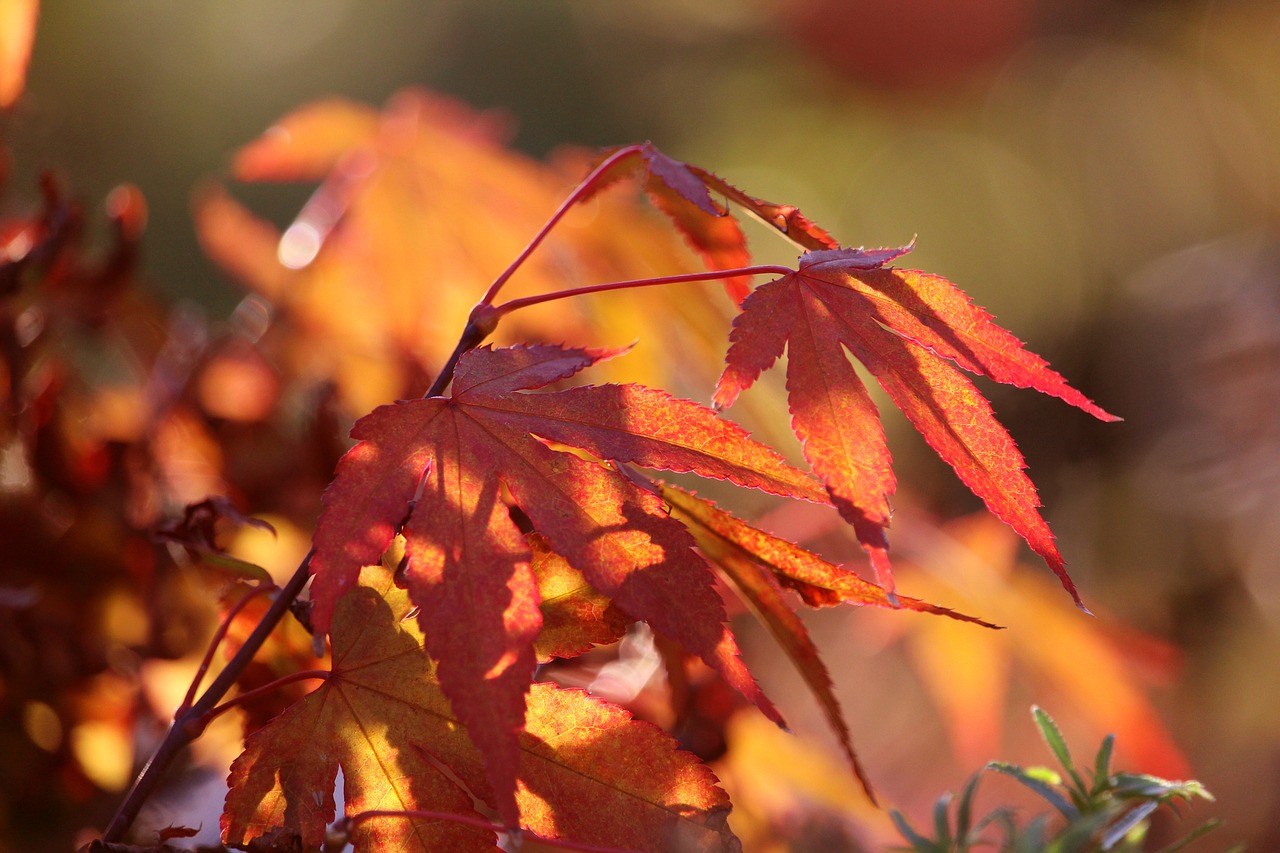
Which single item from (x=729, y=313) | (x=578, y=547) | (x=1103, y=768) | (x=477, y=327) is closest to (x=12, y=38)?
(x=477, y=327)

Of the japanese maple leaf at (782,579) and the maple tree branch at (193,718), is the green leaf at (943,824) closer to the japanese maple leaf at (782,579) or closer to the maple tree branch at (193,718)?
the japanese maple leaf at (782,579)

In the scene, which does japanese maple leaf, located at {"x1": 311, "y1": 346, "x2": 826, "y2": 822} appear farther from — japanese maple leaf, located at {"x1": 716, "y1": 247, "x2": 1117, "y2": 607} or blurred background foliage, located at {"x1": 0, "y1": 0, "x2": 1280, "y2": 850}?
blurred background foliage, located at {"x1": 0, "y1": 0, "x2": 1280, "y2": 850}

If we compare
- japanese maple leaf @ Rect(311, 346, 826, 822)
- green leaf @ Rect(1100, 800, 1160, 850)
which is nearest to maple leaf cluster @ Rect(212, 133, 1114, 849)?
japanese maple leaf @ Rect(311, 346, 826, 822)

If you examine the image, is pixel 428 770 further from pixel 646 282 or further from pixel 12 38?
pixel 12 38

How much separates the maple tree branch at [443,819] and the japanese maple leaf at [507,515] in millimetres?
55

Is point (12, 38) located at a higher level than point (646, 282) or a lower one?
higher

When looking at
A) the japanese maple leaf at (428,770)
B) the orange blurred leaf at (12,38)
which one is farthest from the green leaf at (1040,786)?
the orange blurred leaf at (12,38)

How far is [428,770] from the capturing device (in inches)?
16.2

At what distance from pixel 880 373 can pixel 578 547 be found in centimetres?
15

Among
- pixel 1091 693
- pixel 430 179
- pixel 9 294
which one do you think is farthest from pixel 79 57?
pixel 1091 693

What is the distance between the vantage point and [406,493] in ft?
1.29

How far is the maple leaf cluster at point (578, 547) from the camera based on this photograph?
37cm

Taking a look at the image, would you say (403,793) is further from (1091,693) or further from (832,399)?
(1091,693)

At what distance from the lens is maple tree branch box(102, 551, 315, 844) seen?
417mm
